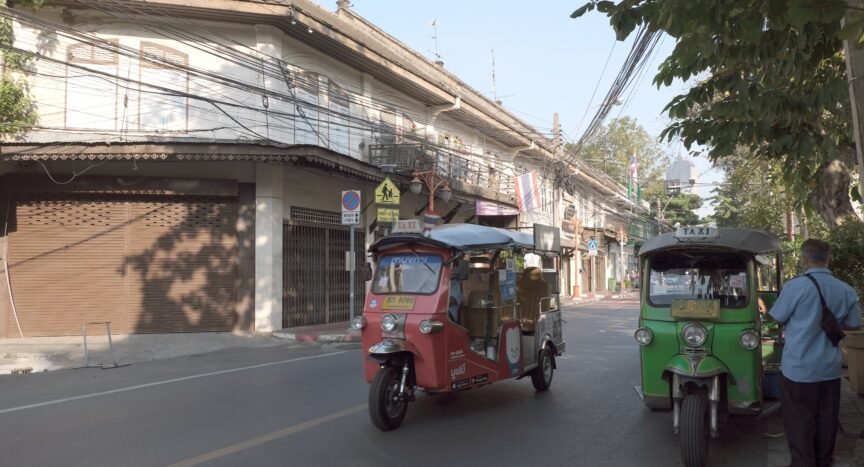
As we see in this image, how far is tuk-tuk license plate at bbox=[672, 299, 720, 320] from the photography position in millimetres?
5973

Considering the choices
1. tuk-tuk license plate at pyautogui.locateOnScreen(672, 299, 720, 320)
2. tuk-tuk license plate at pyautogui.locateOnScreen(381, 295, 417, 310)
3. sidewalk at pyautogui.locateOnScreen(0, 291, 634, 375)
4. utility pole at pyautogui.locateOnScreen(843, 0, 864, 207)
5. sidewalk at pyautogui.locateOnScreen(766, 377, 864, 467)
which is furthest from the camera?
sidewalk at pyautogui.locateOnScreen(0, 291, 634, 375)

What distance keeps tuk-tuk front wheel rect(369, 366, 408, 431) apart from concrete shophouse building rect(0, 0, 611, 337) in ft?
31.8

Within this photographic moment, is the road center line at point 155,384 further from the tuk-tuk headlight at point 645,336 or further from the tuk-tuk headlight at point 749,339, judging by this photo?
the tuk-tuk headlight at point 749,339

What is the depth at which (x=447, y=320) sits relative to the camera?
7031 mm

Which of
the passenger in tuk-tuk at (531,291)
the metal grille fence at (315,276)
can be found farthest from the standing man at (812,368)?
the metal grille fence at (315,276)

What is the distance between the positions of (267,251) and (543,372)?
32.4 feet

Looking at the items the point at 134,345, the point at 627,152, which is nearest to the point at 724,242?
the point at 134,345

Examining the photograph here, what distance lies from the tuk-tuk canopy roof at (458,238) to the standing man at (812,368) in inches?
138

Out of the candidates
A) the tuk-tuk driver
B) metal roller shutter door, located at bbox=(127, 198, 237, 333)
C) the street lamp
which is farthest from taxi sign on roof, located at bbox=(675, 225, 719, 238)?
the street lamp

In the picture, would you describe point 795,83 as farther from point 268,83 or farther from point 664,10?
point 268,83

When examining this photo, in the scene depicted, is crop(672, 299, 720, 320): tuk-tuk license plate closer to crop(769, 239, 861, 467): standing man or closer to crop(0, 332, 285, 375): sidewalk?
crop(769, 239, 861, 467): standing man

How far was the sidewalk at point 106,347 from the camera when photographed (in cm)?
1174

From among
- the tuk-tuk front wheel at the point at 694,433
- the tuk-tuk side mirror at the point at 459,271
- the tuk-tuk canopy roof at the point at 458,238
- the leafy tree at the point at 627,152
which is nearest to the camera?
the tuk-tuk front wheel at the point at 694,433

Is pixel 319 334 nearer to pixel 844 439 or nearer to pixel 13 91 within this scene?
pixel 13 91
